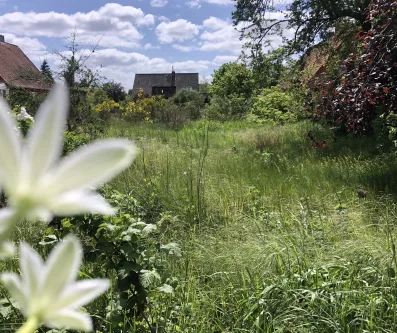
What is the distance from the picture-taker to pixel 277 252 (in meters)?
2.49

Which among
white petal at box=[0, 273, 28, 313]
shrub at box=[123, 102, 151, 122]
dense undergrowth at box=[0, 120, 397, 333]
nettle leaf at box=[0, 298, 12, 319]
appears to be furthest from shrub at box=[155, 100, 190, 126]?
white petal at box=[0, 273, 28, 313]

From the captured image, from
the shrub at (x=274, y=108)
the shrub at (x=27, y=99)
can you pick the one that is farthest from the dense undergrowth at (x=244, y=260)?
the shrub at (x=274, y=108)

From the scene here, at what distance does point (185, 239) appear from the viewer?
3152 millimetres

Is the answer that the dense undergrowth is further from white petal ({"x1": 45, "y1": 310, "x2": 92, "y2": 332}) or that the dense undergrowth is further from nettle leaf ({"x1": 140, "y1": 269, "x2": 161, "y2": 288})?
white petal ({"x1": 45, "y1": 310, "x2": 92, "y2": 332})

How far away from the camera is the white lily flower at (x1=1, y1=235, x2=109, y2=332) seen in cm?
20

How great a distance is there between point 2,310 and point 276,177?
393 cm

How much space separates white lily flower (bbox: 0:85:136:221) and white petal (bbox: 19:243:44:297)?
4 centimetres

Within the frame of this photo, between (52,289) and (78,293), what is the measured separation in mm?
19

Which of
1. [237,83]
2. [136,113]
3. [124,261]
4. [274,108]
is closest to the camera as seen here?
[124,261]

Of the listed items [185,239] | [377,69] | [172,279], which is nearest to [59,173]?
[172,279]

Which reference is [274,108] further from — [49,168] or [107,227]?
[49,168]

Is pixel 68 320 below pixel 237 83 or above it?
below

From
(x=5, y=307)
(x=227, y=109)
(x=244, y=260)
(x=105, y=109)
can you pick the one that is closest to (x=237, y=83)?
(x=227, y=109)

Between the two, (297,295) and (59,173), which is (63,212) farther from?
(297,295)
